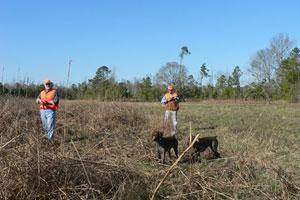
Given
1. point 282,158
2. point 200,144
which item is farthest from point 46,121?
point 282,158

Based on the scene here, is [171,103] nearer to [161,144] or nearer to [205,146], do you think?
[205,146]

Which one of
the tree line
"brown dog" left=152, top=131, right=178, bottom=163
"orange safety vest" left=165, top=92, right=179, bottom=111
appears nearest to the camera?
"brown dog" left=152, top=131, right=178, bottom=163

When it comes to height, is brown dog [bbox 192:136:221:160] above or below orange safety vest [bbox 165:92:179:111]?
below

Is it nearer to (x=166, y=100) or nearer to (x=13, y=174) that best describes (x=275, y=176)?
(x=13, y=174)

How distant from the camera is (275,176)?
782cm

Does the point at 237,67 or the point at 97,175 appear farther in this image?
the point at 237,67

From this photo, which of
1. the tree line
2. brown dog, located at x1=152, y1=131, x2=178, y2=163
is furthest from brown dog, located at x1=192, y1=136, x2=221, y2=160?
the tree line

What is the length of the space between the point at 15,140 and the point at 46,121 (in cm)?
712

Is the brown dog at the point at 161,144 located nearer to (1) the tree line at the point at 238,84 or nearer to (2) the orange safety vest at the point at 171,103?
(2) the orange safety vest at the point at 171,103

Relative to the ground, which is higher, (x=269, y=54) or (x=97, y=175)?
(x=269, y=54)

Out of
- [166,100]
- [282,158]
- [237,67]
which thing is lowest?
[282,158]

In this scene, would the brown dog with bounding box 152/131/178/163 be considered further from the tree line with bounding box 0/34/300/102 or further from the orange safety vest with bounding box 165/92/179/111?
the tree line with bounding box 0/34/300/102

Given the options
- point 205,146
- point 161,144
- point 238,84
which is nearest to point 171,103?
point 205,146

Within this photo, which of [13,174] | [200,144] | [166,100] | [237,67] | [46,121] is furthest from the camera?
[237,67]
